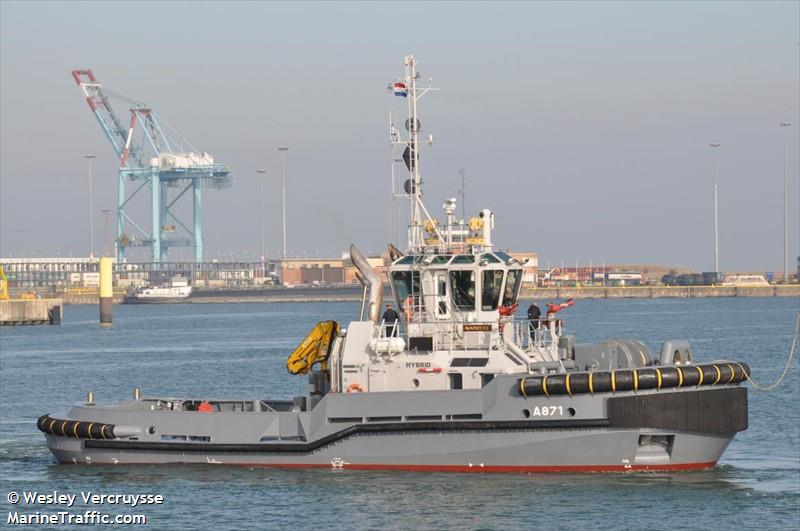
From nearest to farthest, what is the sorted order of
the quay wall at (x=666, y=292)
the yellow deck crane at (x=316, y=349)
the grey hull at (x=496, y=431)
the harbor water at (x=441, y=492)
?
the harbor water at (x=441, y=492)
the grey hull at (x=496, y=431)
the yellow deck crane at (x=316, y=349)
the quay wall at (x=666, y=292)

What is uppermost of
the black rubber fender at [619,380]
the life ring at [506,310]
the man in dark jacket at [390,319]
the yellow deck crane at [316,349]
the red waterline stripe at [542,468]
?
the life ring at [506,310]

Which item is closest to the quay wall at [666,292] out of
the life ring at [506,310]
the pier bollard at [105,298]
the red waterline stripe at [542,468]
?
the pier bollard at [105,298]

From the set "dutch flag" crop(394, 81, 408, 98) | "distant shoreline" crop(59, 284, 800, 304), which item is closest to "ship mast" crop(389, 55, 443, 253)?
"dutch flag" crop(394, 81, 408, 98)

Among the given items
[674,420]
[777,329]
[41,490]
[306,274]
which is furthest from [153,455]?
[306,274]

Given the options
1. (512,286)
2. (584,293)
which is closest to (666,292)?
(584,293)

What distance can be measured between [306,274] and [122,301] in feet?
77.0

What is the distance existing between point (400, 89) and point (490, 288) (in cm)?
356

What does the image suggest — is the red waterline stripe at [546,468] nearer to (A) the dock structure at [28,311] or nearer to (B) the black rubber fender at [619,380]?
(B) the black rubber fender at [619,380]

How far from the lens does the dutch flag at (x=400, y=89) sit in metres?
23.0

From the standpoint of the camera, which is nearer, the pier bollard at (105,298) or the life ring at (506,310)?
the life ring at (506,310)

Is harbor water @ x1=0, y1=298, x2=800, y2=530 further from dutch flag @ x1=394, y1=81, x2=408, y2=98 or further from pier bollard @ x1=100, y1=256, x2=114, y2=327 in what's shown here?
pier bollard @ x1=100, y1=256, x2=114, y2=327

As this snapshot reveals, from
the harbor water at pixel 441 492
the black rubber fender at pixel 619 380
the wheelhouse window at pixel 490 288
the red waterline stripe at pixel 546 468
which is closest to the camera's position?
the harbor water at pixel 441 492

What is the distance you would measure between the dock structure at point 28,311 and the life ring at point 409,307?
72.0m

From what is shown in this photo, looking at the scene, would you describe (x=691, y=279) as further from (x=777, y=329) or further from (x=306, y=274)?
(x=777, y=329)
